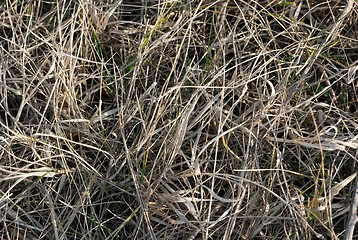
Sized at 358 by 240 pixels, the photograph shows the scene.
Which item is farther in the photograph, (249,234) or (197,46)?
(197,46)

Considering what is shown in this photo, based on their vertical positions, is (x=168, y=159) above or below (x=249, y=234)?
above

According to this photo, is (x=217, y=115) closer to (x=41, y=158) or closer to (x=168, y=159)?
(x=168, y=159)

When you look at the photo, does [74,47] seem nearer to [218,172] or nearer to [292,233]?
[218,172]

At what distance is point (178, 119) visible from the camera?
1386 millimetres

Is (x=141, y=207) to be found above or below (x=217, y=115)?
below

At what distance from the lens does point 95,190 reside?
1.39 metres

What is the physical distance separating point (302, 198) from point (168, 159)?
0.31 metres

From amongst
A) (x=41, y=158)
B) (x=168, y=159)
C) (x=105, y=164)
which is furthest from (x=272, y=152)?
(x=41, y=158)

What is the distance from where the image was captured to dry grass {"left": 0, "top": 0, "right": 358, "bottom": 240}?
53.4 inches

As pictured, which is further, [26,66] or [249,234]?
[26,66]

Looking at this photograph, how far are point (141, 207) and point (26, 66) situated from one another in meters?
0.46

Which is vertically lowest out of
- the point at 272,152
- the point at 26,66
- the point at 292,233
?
the point at 292,233

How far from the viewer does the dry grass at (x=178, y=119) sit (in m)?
1.36

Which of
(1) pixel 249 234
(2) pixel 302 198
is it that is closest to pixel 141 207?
(1) pixel 249 234
